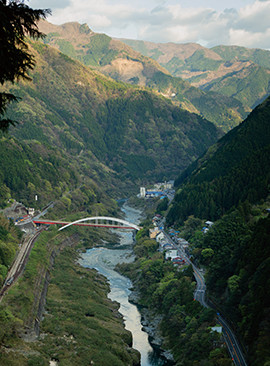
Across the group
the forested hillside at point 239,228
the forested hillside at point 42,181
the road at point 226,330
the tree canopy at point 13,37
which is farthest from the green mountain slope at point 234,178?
the tree canopy at point 13,37

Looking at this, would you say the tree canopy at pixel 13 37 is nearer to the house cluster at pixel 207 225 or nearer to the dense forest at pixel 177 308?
the dense forest at pixel 177 308

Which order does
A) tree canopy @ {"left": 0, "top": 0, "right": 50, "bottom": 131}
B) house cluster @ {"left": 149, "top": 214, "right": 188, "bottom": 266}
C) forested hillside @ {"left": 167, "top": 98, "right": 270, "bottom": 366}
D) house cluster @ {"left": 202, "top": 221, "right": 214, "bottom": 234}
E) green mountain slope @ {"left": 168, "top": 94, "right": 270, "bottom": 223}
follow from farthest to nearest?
green mountain slope @ {"left": 168, "top": 94, "right": 270, "bottom": 223}, house cluster @ {"left": 202, "top": 221, "right": 214, "bottom": 234}, house cluster @ {"left": 149, "top": 214, "right": 188, "bottom": 266}, forested hillside @ {"left": 167, "top": 98, "right": 270, "bottom": 366}, tree canopy @ {"left": 0, "top": 0, "right": 50, "bottom": 131}

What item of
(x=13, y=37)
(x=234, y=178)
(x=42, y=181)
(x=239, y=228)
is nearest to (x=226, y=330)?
(x=239, y=228)

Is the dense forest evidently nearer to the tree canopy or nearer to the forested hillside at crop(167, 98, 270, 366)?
the forested hillside at crop(167, 98, 270, 366)

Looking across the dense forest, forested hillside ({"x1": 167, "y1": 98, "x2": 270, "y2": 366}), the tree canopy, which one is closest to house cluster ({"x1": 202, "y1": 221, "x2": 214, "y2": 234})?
forested hillside ({"x1": 167, "y1": 98, "x2": 270, "y2": 366})

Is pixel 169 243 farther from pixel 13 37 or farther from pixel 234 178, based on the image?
pixel 13 37

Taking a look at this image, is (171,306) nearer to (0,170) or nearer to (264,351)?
(264,351)
